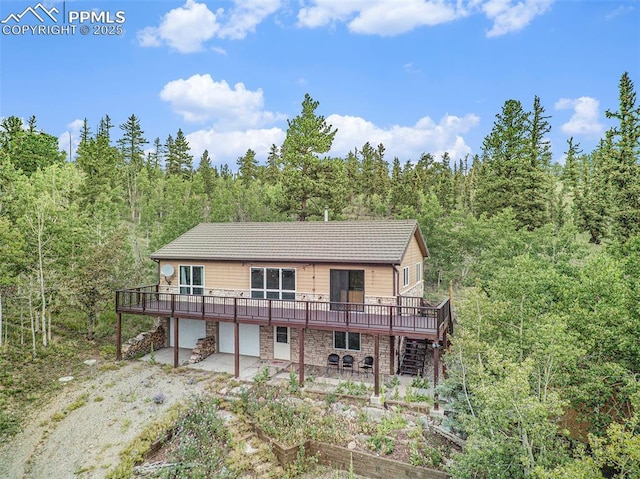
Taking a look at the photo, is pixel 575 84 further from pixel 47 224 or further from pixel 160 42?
pixel 47 224

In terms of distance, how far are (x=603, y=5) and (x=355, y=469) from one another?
65.1 feet

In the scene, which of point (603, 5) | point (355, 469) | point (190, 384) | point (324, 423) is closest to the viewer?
point (355, 469)

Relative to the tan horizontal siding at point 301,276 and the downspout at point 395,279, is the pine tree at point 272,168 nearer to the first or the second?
the tan horizontal siding at point 301,276

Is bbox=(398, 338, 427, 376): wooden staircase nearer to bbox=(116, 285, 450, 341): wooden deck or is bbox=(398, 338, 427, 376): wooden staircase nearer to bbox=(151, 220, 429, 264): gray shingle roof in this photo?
bbox=(116, 285, 450, 341): wooden deck

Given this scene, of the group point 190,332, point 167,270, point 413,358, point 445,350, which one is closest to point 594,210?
point 413,358

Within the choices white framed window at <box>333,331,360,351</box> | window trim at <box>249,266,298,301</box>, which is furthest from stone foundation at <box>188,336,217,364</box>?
white framed window at <box>333,331,360,351</box>

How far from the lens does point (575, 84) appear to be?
21453 millimetres

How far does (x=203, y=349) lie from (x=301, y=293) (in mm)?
5107

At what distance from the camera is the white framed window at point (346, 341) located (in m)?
14.9

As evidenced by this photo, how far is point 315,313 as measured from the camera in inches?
547

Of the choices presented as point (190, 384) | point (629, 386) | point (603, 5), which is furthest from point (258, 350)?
point (603, 5)

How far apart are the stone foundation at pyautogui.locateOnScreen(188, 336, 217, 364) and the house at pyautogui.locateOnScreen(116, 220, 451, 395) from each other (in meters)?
0.26

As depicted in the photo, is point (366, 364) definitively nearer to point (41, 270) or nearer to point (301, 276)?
point (301, 276)

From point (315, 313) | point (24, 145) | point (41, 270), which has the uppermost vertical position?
point (24, 145)
